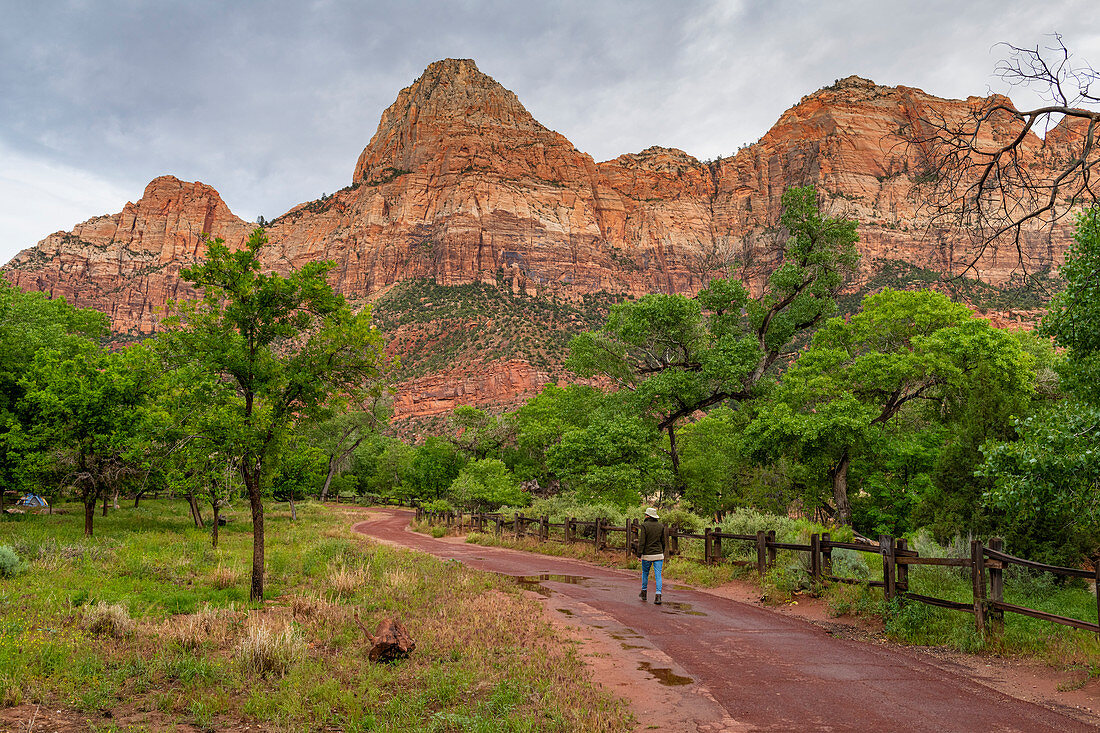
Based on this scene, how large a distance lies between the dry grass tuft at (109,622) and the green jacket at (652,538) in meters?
8.23

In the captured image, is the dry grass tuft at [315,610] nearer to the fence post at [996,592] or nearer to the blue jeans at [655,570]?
the blue jeans at [655,570]

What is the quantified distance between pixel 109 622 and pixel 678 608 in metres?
8.90

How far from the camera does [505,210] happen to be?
433 feet

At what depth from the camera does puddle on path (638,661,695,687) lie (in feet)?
20.4

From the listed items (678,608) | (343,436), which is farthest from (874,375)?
Result: (343,436)

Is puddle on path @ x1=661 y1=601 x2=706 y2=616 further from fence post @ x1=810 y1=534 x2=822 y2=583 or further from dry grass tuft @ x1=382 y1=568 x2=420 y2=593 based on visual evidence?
dry grass tuft @ x1=382 y1=568 x2=420 y2=593

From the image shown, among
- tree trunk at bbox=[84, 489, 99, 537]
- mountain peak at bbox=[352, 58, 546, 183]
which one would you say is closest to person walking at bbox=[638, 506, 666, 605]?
tree trunk at bbox=[84, 489, 99, 537]

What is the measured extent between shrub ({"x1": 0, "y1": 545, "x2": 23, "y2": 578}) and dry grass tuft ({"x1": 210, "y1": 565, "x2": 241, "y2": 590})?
3.52 metres

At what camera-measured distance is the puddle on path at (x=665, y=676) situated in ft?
20.4

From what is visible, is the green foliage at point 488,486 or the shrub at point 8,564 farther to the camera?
the green foliage at point 488,486

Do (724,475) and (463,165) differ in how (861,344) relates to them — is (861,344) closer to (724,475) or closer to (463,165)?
(724,475)

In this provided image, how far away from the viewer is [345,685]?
6.03m

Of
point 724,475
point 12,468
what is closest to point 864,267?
point 724,475

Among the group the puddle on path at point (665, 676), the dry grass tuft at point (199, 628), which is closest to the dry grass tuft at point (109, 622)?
the dry grass tuft at point (199, 628)
